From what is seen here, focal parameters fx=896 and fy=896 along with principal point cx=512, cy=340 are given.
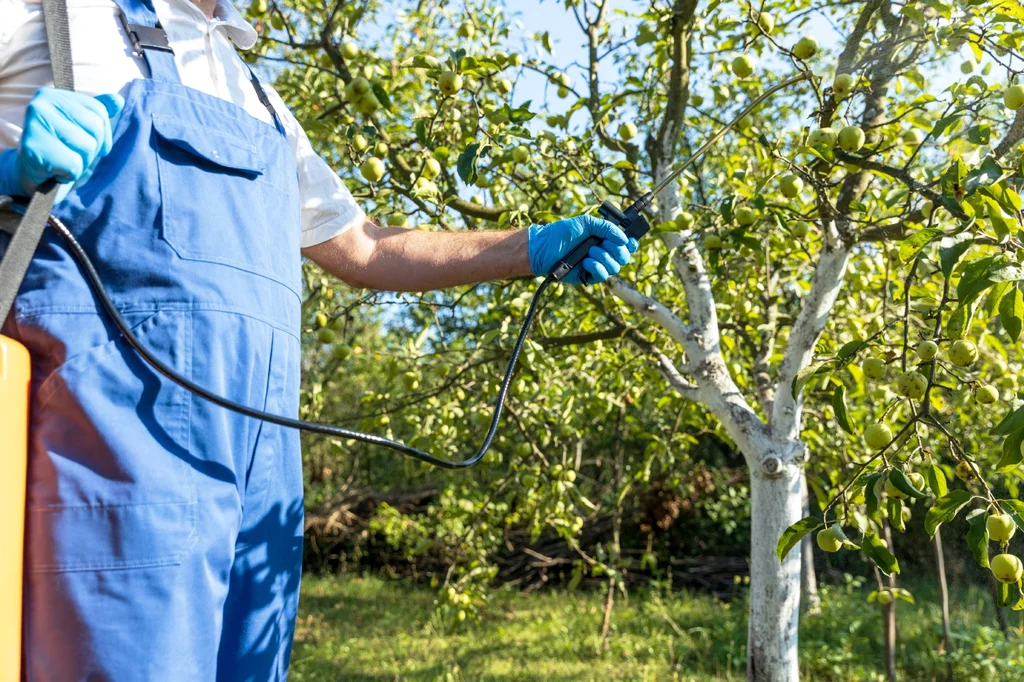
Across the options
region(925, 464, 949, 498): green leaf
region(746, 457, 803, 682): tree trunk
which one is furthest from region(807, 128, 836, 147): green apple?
region(746, 457, 803, 682): tree trunk

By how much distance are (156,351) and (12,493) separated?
0.27 meters

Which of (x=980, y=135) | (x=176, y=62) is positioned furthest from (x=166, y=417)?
(x=980, y=135)

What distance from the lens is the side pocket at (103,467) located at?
123 cm

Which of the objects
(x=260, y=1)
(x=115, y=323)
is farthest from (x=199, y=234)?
(x=260, y=1)

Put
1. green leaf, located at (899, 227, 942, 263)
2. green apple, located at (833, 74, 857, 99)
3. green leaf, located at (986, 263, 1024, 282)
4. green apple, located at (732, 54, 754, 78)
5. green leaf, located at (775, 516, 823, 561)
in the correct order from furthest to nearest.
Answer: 1. green apple, located at (732, 54, 754, 78)
2. green apple, located at (833, 74, 857, 99)
3. green leaf, located at (775, 516, 823, 561)
4. green leaf, located at (899, 227, 942, 263)
5. green leaf, located at (986, 263, 1024, 282)

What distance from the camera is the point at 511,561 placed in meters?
7.00

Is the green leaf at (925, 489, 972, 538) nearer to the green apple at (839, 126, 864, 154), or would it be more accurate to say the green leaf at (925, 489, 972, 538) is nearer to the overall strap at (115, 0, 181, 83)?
the green apple at (839, 126, 864, 154)

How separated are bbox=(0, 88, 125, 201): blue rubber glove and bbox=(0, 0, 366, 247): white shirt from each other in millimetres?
147

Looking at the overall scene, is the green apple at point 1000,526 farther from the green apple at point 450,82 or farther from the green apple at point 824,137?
the green apple at point 450,82

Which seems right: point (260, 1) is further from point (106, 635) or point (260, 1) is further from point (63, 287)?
Answer: point (106, 635)

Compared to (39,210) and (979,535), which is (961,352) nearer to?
(979,535)

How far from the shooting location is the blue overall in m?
1.23

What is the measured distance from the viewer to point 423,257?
1840 mm

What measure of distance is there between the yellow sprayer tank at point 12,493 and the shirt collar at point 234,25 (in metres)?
0.82
